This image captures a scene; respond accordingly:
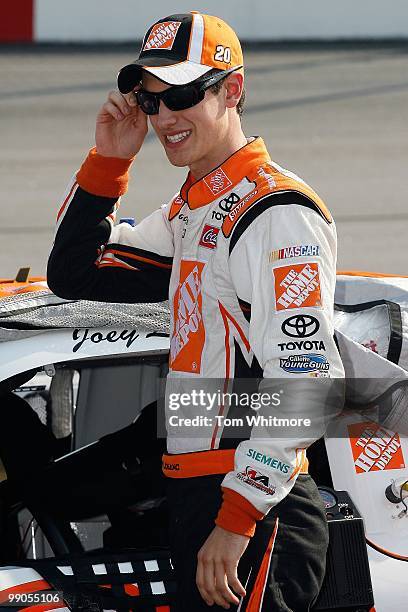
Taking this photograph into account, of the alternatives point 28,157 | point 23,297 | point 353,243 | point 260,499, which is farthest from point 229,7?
point 260,499

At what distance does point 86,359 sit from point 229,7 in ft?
44.9

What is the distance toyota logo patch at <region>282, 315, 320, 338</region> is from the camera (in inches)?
102

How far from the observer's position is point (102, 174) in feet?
10.0

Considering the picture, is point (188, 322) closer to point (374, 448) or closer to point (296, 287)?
point (296, 287)

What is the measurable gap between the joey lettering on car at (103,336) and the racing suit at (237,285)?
18cm

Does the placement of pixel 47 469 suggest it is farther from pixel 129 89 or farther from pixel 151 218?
pixel 129 89

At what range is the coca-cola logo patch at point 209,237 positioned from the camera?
2.77 m

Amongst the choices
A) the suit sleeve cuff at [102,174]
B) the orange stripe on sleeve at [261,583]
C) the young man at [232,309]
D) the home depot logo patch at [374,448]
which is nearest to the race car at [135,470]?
the home depot logo patch at [374,448]

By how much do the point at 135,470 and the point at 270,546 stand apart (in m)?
1.08

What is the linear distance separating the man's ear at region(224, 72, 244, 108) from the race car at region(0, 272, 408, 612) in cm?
59

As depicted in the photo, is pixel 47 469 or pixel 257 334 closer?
pixel 257 334

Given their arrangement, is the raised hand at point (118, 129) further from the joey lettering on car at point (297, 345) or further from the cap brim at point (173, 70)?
the joey lettering on car at point (297, 345)

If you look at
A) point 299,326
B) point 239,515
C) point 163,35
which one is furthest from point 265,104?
point 239,515

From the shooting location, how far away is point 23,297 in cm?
355
